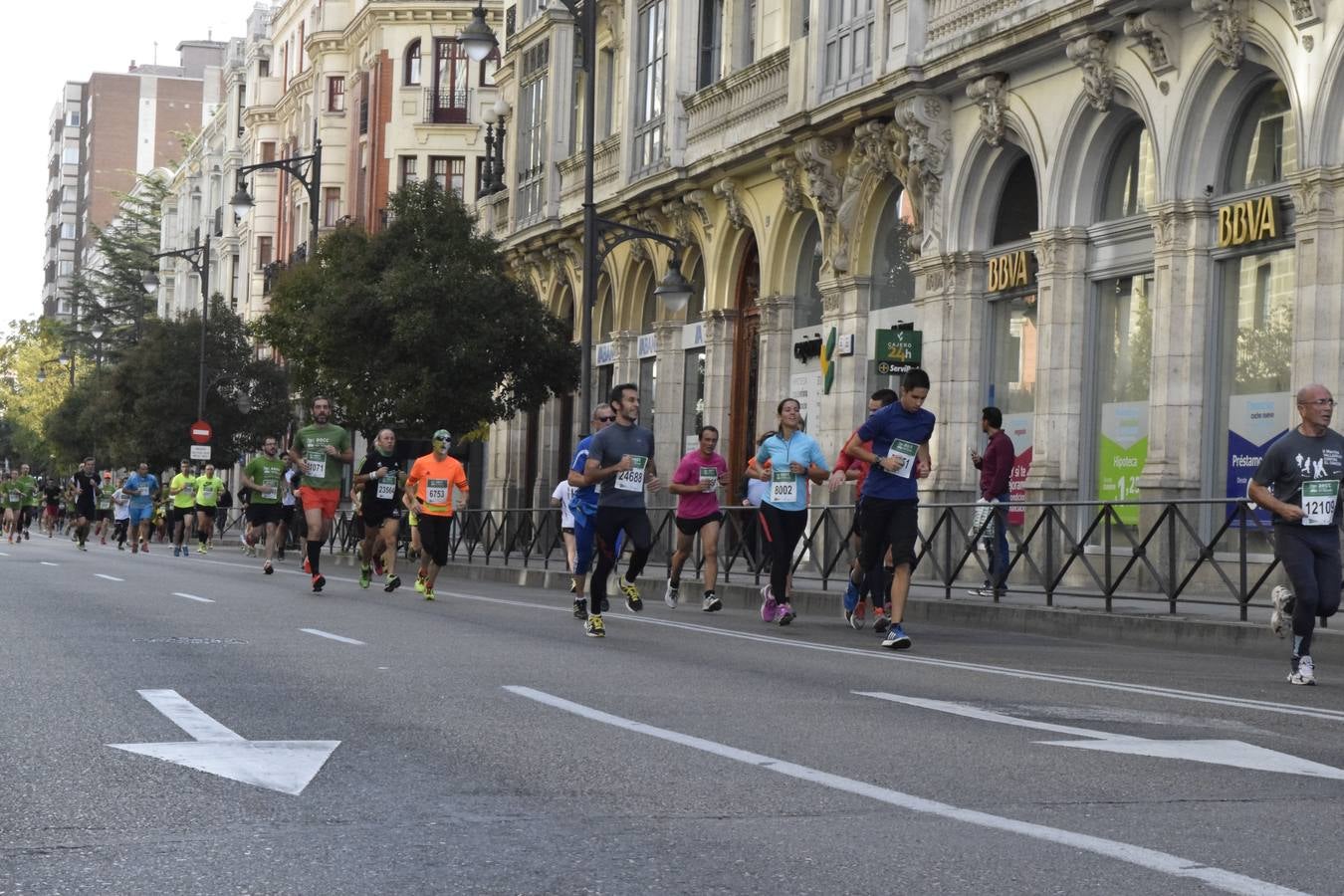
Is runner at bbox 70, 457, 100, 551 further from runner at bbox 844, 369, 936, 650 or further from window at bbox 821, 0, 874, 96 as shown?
runner at bbox 844, 369, 936, 650

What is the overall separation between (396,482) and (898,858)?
60.9 feet

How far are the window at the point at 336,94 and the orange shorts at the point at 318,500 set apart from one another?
51.1 meters

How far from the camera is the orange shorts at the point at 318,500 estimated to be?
932 inches

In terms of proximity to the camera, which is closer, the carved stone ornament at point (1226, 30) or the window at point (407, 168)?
the carved stone ornament at point (1226, 30)

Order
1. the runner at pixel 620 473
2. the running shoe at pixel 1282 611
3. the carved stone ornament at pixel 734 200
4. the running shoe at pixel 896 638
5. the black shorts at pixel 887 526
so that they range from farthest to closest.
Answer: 1. the carved stone ornament at pixel 734 200
2. the runner at pixel 620 473
3. the black shorts at pixel 887 526
4. the running shoe at pixel 896 638
5. the running shoe at pixel 1282 611

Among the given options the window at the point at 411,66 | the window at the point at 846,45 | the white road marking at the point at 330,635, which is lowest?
the white road marking at the point at 330,635

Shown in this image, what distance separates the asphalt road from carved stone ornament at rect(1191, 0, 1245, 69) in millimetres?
9127

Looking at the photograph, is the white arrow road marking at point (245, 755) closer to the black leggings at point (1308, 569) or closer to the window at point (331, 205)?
the black leggings at point (1308, 569)

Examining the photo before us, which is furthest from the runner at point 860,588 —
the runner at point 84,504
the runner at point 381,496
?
the runner at point 84,504

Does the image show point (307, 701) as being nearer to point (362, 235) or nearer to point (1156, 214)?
point (1156, 214)

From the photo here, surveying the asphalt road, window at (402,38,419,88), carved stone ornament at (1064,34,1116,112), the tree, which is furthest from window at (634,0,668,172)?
window at (402,38,419,88)

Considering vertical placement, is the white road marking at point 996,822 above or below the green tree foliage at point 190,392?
below

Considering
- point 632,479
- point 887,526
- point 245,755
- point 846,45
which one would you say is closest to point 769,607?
point 632,479

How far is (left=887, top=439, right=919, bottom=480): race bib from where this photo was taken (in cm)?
1595
